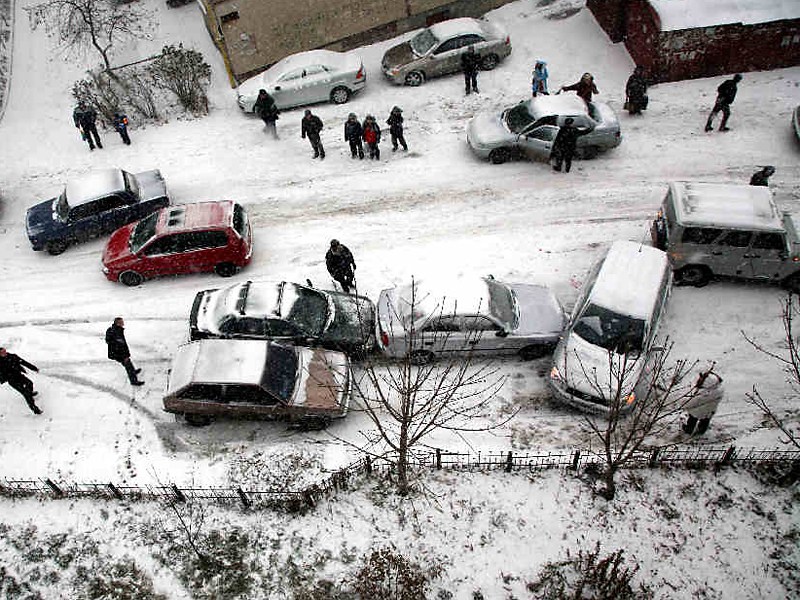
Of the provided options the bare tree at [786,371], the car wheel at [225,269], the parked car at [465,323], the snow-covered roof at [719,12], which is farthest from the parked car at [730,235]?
the car wheel at [225,269]

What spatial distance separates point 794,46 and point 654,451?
14.8m

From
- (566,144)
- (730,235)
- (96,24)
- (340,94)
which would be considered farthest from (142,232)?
(96,24)

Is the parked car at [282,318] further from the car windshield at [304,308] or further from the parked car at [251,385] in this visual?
the parked car at [251,385]

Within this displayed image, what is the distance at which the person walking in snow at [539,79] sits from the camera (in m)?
17.8

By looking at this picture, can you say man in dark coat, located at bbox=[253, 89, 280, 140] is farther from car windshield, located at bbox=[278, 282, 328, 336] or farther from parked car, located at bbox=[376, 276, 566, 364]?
parked car, located at bbox=[376, 276, 566, 364]

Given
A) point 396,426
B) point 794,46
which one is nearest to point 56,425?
point 396,426

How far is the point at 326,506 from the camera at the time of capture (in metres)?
9.98

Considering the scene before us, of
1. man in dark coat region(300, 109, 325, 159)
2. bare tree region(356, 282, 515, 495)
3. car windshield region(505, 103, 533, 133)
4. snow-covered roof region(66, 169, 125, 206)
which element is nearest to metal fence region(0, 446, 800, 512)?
bare tree region(356, 282, 515, 495)

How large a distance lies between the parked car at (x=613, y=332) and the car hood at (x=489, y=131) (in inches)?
212

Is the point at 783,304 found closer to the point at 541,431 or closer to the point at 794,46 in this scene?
the point at 541,431

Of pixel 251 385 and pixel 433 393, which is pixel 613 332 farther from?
pixel 251 385

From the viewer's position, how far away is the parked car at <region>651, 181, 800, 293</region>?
12453mm

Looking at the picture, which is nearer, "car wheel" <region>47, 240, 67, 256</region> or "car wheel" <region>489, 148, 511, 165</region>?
"car wheel" <region>47, 240, 67, 256</region>

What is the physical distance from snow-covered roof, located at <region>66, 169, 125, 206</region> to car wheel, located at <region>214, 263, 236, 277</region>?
347 cm
